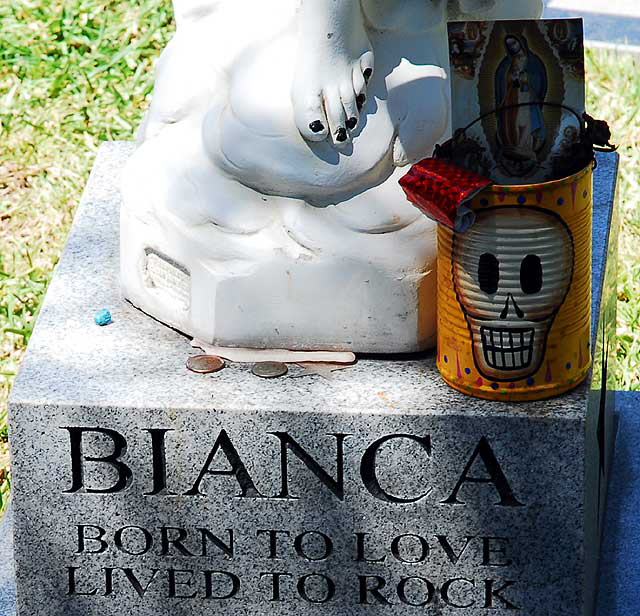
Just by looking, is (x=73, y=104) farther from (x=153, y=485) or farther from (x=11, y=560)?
(x=153, y=485)

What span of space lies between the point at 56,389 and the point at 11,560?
0.82 meters

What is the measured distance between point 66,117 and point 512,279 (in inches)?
134

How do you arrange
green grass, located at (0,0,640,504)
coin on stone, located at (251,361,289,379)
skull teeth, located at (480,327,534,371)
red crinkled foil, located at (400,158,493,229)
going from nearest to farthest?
red crinkled foil, located at (400,158,493,229), skull teeth, located at (480,327,534,371), coin on stone, located at (251,361,289,379), green grass, located at (0,0,640,504)

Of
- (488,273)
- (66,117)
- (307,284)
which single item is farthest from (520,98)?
(66,117)

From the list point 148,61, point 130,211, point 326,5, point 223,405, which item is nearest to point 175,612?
point 223,405

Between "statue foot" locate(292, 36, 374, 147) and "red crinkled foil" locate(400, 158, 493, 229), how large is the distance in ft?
0.63

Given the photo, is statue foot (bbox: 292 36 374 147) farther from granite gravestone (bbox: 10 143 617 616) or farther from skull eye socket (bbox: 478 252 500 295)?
granite gravestone (bbox: 10 143 617 616)

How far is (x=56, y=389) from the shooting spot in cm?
321

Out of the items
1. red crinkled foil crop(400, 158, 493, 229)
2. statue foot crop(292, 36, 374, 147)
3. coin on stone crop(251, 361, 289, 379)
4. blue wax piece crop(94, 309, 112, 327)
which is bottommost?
coin on stone crop(251, 361, 289, 379)

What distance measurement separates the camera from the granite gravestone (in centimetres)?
312

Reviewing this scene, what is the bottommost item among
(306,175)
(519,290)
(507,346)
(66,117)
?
(66,117)

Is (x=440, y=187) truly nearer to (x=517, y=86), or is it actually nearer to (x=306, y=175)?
(x=517, y=86)

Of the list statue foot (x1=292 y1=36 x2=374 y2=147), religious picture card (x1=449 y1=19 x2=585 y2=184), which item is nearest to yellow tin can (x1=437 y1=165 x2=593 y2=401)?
religious picture card (x1=449 y1=19 x2=585 y2=184)

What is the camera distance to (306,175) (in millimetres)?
3178
